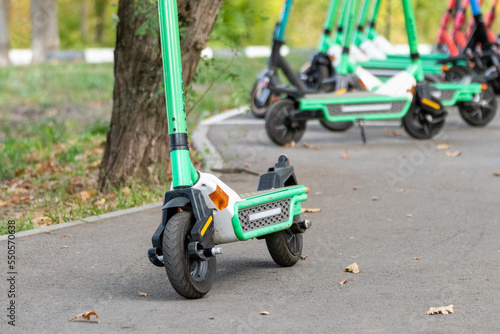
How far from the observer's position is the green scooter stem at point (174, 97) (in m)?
4.81

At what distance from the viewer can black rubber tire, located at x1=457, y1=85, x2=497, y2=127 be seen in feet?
40.7

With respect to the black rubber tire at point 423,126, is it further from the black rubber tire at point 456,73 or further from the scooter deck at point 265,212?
the scooter deck at point 265,212

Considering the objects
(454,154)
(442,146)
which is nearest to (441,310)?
(454,154)

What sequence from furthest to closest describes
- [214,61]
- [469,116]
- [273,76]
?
[469,116] < [273,76] < [214,61]

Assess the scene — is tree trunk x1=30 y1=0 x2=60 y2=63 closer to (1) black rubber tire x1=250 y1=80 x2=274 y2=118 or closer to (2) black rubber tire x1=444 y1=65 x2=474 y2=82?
(2) black rubber tire x1=444 y1=65 x2=474 y2=82

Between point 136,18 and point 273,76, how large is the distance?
428 cm

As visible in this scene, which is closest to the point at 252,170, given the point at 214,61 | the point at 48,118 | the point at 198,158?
the point at 198,158

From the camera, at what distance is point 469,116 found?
12.6 metres

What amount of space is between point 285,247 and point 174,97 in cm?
118

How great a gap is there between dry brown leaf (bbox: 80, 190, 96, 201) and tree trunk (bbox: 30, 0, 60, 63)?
28.3 meters

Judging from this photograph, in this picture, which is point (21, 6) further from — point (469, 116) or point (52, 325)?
point (52, 325)

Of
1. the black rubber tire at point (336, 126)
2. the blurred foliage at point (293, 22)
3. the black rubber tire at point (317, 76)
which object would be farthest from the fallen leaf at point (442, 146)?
the blurred foliage at point (293, 22)

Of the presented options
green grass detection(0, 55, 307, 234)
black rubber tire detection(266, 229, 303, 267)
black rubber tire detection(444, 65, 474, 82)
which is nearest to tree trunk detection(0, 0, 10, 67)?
green grass detection(0, 55, 307, 234)

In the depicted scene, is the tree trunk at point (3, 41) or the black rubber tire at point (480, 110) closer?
the black rubber tire at point (480, 110)
